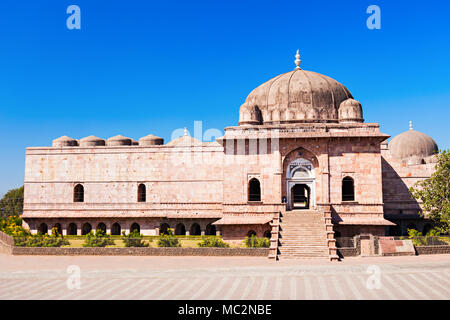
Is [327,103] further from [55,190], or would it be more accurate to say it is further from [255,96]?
[55,190]

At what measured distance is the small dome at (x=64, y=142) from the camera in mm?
41438

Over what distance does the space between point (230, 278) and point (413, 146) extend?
36.9 meters

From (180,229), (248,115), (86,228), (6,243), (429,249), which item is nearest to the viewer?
(429,249)

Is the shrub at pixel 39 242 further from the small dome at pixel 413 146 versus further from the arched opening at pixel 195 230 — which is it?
the small dome at pixel 413 146

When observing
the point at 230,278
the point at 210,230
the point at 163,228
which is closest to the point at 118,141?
the point at 163,228

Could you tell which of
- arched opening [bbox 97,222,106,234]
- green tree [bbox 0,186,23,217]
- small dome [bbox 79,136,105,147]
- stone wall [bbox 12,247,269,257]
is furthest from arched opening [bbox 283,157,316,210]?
green tree [bbox 0,186,23,217]

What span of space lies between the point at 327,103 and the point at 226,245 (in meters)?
13.7

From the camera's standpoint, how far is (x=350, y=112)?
3303 centimetres

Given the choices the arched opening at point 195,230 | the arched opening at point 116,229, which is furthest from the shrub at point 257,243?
the arched opening at point 116,229

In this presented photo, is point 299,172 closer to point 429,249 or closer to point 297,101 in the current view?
point 297,101

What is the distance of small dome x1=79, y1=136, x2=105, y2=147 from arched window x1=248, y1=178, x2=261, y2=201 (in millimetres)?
16554

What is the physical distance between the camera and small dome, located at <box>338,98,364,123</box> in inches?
1298

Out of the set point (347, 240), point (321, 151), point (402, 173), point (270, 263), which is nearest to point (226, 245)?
point (270, 263)

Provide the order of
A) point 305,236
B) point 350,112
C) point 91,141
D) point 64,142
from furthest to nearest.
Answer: point 91,141, point 64,142, point 350,112, point 305,236
